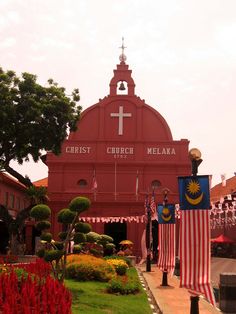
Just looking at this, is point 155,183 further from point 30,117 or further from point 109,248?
point 30,117

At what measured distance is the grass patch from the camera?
40.2 ft

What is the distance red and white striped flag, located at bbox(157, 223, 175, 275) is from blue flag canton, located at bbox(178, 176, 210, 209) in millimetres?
8688

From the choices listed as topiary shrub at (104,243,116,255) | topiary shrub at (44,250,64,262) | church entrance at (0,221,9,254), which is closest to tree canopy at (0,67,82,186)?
topiary shrub at (104,243,116,255)

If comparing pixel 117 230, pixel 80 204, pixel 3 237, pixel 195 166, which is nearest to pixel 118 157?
pixel 117 230

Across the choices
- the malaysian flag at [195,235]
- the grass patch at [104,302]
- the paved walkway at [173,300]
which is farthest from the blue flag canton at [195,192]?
the paved walkway at [173,300]

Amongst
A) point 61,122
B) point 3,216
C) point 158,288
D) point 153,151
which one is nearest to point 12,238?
point 3,216

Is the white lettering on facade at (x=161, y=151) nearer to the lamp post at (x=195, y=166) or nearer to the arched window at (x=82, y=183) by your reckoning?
the arched window at (x=82, y=183)

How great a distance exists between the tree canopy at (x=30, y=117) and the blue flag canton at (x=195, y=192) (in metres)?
18.0

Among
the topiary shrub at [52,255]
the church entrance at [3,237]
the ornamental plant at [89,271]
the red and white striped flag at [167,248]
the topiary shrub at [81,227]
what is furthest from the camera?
the church entrance at [3,237]

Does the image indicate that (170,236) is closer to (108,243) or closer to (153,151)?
(108,243)

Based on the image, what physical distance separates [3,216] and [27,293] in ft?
63.4

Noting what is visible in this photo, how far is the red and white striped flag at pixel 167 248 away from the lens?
703 inches

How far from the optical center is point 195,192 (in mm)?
9305

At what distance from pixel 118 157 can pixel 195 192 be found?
32420mm
